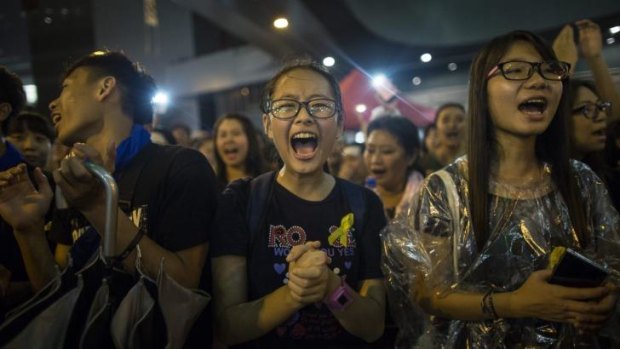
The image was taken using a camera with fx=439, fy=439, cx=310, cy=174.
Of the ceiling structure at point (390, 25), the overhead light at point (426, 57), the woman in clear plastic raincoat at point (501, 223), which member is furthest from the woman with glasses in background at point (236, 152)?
the overhead light at point (426, 57)

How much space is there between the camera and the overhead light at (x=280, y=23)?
8028 mm

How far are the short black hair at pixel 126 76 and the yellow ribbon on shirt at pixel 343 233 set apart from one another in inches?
41.1

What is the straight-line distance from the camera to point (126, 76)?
1.98m

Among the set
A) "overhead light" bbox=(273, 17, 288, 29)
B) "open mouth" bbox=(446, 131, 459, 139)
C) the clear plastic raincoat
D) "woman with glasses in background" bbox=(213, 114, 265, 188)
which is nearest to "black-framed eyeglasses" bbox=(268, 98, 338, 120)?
the clear plastic raincoat

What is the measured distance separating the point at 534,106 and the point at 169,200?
143 cm

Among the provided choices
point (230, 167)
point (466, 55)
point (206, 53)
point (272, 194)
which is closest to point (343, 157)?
point (230, 167)

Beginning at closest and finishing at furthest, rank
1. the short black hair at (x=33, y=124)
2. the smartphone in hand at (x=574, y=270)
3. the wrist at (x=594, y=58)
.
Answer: the smartphone in hand at (x=574, y=270) < the wrist at (x=594, y=58) < the short black hair at (x=33, y=124)

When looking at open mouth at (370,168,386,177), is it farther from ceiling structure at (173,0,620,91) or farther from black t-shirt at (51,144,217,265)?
ceiling structure at (173,0,620,91)

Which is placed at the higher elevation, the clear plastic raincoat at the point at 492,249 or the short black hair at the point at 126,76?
the short black hair at the point at 126,76

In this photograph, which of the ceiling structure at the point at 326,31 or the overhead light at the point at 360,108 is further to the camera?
the overhead light at the point at 360,108

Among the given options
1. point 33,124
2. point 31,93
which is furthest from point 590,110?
point 31,93

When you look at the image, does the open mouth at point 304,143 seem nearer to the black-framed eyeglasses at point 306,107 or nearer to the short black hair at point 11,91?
the black-framed eyeglasses at point 306,107

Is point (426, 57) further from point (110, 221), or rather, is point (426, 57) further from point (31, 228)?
point (110, 221)

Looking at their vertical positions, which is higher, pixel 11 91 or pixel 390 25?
pixel 390 25
